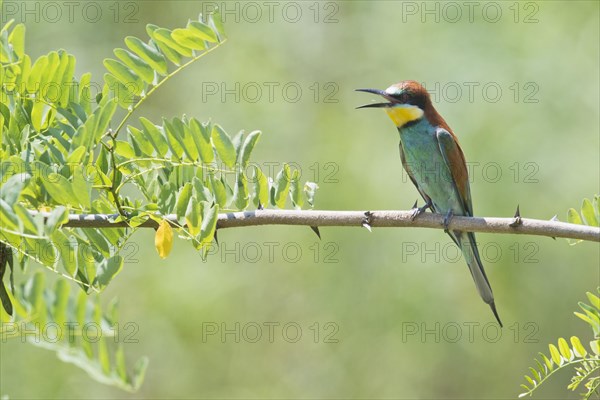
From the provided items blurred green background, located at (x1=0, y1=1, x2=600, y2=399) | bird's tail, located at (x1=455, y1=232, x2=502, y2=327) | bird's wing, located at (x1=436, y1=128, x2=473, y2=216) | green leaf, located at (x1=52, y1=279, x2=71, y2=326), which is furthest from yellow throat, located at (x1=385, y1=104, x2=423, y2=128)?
green leaf, located at (x1=52, y1=279, x2=71, y2=326)

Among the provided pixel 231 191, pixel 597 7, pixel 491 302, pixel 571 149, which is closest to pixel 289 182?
pixel 231 191

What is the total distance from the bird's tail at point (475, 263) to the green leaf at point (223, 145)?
128 centimetres

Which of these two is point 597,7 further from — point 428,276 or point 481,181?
point 428,276

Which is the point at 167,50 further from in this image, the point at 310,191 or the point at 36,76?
the point at 310,191

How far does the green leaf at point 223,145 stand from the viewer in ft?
5.98

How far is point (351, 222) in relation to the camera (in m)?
1.71

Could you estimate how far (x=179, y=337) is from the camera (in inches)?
166

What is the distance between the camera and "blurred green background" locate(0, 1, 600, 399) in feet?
13.3

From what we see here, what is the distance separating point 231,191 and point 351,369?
2775mm

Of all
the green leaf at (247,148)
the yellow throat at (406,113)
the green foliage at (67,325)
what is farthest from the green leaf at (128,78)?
the yellow throat at (406,113)

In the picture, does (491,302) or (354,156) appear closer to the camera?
(491,302)

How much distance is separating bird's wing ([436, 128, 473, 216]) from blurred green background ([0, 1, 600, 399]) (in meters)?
0.73

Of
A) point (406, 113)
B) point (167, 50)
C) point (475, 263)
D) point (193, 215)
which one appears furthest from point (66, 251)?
point (406, 113)

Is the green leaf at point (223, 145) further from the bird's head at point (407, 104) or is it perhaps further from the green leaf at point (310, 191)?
the bird's head at point (407, 104)
